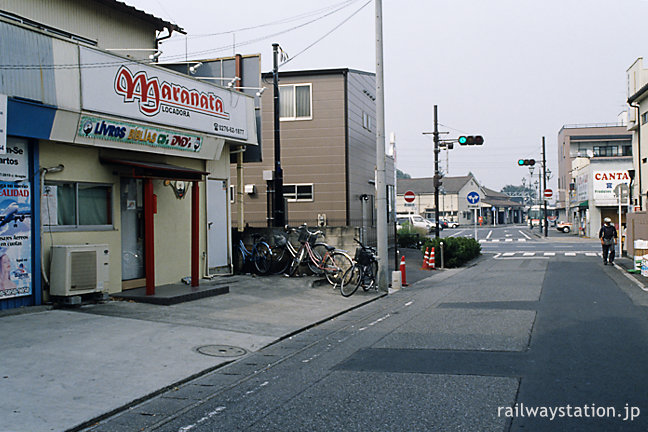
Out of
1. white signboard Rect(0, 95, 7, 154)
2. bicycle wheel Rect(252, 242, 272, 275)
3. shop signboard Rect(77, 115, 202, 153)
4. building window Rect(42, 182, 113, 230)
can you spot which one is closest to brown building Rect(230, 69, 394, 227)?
bicycle wheel Rect(252, 242, 272, 275)

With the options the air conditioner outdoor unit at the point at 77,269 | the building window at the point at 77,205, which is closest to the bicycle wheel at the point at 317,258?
the building window at the point at 77,205

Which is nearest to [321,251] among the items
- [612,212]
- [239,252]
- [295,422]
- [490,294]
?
[239,252]

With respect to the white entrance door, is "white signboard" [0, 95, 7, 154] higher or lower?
higher

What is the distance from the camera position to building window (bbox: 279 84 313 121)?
83.3ft

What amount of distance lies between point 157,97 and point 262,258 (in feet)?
18.7

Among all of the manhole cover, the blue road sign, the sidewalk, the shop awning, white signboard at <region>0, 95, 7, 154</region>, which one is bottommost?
the manhole cover

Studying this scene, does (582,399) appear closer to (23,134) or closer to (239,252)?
(23,134)

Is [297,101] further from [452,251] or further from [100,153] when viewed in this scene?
[100,153]

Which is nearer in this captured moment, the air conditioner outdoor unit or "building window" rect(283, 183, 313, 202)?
the air conditioner outdoor unit

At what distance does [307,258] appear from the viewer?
16.3m

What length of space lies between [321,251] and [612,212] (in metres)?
40.0

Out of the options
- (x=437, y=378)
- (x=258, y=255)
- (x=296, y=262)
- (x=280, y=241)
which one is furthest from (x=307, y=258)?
(x=437, y=378)

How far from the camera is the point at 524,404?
571cm

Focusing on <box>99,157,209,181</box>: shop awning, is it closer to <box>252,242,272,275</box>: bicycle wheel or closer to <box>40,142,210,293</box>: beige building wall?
<box>40,142,210,293</box>: beige building wall
